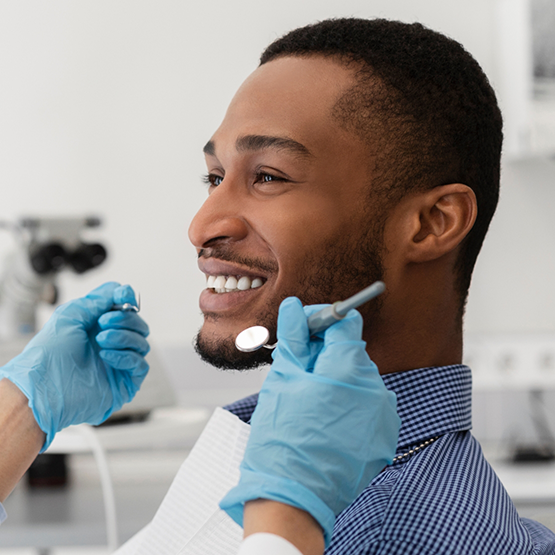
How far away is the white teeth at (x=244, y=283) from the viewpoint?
0.94 m

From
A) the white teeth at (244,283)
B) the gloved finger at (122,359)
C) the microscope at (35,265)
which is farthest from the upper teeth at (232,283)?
the microscope at (35,265)

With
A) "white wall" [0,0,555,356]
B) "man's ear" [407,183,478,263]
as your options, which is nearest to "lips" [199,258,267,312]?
"man's ear" [407,183,478,263]

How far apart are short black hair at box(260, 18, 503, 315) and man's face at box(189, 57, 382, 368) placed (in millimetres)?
30

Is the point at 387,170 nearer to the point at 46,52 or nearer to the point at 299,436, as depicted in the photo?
the point at 299,436

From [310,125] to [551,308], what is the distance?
189 cm

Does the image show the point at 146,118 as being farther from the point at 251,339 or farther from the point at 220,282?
the point at 251,339

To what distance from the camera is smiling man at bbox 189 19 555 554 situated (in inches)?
35.7

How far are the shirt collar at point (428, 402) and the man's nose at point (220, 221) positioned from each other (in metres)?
0.31

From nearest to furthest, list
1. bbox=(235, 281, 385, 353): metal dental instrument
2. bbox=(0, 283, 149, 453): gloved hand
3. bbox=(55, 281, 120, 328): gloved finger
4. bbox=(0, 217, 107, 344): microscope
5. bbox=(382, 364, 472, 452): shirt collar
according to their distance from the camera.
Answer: bbox=(235, 281, 385, 353): metal dental instrument
bbox=(382, 364, 472, 452): shirt collar
bbox=(0, 283, 149, 453): gloved hand
bbox=(55, 281, 120, 328): gloved finger
bbox=(0, 217, 107, 344): microscope

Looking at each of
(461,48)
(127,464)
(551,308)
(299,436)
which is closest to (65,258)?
(127,464)

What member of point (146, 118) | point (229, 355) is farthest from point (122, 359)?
point (146, 118)

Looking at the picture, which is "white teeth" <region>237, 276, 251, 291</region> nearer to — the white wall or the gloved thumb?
the gloved thumb

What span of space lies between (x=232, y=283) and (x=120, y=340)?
25 centimetres

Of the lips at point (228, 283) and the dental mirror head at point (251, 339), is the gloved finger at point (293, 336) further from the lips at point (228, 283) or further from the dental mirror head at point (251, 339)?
the lips at point (228, 283)
